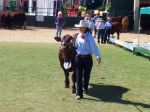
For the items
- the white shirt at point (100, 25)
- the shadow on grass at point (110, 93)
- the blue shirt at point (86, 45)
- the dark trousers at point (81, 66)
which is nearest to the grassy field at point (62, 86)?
the shadow on grass at point (110, 93)

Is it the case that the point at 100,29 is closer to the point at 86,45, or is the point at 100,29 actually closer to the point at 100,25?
the point at 100,25

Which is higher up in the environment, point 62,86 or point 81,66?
point 81,66

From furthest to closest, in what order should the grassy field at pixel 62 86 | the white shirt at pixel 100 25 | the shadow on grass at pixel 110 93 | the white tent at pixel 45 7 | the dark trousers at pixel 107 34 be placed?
the white tent at pixel 45 7 → the white shirt at pixel 100 25 → the dark trousers at pixel 107 34 → the shadow on grass at pixel 110 93 → the grassy field at pixel 62 86

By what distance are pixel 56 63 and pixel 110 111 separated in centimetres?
752

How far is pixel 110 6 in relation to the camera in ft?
156

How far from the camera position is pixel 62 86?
1255cm

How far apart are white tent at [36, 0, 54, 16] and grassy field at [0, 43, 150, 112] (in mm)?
28976

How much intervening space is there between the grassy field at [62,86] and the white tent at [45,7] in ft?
95.1

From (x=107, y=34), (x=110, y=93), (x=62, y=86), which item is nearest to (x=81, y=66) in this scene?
(x=110, y=93)

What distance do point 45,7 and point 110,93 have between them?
39201 mm

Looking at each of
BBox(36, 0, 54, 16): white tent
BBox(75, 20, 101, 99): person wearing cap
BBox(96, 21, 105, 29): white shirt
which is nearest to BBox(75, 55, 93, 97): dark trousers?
BBox(75, 20, 101, 99): person wearing cap

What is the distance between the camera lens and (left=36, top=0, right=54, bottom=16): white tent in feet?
158

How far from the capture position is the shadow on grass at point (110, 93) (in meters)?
10.9

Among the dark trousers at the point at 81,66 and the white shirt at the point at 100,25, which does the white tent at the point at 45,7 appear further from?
the dark trousers at the point at 81,66
